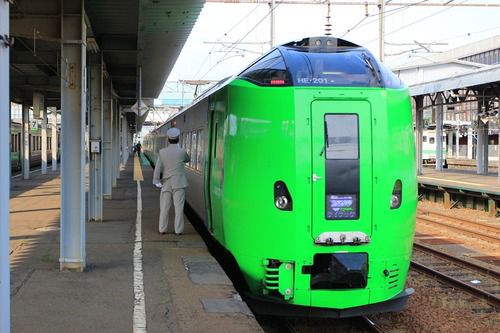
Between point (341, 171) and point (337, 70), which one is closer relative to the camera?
point (341, 171)

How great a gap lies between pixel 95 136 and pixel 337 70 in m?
8.51

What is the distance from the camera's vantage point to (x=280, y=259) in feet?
19.3

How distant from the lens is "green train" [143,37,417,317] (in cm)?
587

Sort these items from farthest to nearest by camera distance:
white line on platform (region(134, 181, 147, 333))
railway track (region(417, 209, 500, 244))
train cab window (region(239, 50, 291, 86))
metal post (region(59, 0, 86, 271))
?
1. railway track (region(417, 209, 500, 244))
2. metal post (region(59, 0, 86, 271))
3. train cab window (region(239, 50, 291, 86))
4. white line on platform (region(134, 181, 147, 333))

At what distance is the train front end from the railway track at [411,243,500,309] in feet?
8.73

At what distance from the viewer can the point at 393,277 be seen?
20.0 feet

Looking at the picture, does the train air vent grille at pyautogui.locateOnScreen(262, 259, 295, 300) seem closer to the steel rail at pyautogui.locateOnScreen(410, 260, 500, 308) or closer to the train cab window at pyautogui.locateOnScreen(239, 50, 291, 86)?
the train cab window at pyautogui.locateOnScreen(239, 50, 291, 86)

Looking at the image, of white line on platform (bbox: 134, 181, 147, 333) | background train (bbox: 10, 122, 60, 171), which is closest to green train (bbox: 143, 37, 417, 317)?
white line on platform (bbox: 134, 181, 147, 333)

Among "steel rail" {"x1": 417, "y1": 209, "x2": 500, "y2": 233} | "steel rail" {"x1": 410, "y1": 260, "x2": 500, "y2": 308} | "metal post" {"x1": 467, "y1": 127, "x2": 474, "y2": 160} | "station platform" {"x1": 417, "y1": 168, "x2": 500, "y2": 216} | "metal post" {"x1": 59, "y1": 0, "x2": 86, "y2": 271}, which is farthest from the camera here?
"metal post" {"x1": 467, "y1": 127, "x2": 474, "y2": 160}

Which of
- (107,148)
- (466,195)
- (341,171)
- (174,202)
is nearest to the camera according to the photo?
(341,171)

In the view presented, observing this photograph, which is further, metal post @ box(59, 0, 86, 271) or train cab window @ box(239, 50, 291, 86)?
metal post @ box(59, 0, 86, 271)

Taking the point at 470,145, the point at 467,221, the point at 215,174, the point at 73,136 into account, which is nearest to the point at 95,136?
the point at 73,136

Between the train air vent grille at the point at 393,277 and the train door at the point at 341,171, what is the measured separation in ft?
1.49

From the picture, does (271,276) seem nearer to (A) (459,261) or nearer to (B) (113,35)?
(A) (459,261)
